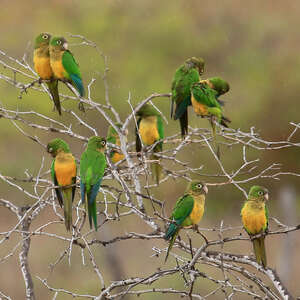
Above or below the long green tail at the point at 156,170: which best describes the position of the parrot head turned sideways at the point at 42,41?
above

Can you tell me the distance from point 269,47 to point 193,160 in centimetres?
426

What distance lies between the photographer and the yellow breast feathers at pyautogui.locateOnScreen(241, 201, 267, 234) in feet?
13.9

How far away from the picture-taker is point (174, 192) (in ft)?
59.2

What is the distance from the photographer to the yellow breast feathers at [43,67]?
4492 millimetres

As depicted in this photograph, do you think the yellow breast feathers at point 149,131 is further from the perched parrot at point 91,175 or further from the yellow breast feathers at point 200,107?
the perched parrot at point 91,175

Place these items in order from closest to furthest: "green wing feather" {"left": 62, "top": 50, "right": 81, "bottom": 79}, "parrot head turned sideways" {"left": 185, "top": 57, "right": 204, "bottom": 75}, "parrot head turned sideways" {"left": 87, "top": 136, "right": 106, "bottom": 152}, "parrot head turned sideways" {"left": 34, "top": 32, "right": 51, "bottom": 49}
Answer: "parrot head turned sideways" {"left": 87, "top": 136, "right": 106, "bottom": 152} < "green wing feather" {"left": 62, "top": 50, "right": 81, "bottom": 79} < "parrot head turned sideways" {"left": 34, "top": 32, "right": 51, "bottom": 49} < "parrot head turned sideways" {"left": 185, "top": 57, "right": 204, "bottom": 75}

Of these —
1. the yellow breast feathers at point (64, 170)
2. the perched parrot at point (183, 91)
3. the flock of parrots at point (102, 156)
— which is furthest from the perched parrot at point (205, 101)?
the yellow breast feathers at point (64, 170)

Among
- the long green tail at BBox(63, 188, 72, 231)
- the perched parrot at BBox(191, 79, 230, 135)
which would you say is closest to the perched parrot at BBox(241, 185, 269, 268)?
the perched parrot at BBox(191, 79, 230, 135)

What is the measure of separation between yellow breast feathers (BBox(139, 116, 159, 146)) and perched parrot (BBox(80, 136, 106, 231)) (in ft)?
4.94

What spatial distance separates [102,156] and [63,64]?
2.41 feet

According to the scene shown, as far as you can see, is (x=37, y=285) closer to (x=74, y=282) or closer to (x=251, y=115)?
(x=74, y=282)

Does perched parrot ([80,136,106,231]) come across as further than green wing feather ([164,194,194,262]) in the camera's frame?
No

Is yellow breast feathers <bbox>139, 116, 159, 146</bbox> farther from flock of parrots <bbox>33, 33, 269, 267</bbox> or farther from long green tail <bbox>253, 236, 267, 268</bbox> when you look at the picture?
long green tail <bbox>253, 236, 267, 268</bbox>

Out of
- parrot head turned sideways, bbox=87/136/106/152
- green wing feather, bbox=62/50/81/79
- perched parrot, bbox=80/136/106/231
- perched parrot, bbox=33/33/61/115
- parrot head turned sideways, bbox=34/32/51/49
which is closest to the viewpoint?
perched parrot, bbox=80/136/106/231
